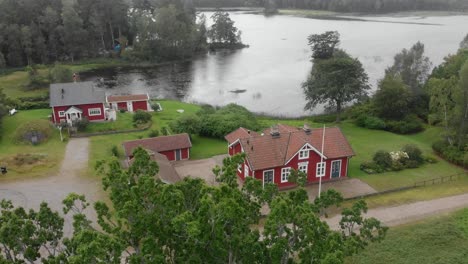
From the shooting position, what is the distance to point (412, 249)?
85.5ft

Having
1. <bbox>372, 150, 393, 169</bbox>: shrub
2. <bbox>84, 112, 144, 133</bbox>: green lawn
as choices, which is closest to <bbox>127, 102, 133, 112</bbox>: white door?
<bbox>84, 112, 144, 133</bbox>: green lawn

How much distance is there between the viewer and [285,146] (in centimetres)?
3544

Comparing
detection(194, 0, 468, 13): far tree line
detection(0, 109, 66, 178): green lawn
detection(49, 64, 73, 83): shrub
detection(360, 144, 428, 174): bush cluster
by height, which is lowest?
detection(360, 144, 428, 174): bush cluster

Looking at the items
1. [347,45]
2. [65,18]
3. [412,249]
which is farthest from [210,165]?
[347,45]

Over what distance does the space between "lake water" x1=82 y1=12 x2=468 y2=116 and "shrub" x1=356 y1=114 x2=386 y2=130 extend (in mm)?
9884

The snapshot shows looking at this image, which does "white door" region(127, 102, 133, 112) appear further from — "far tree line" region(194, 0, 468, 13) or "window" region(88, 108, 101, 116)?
"far tree line" region(194, 0, 468, 13)

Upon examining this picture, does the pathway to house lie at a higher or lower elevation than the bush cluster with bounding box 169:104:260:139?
lower

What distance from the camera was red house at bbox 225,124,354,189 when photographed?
34.4 m

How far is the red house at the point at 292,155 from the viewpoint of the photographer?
113ft

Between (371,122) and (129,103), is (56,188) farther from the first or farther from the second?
(371,122)

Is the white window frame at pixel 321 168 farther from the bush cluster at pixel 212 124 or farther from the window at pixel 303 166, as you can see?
the bush cluster at pixel 212 124

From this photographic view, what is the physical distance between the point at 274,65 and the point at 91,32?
126 ft

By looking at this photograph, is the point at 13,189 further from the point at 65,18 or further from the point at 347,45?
the point at 347,45

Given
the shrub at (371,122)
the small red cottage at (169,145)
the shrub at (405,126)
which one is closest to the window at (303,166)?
the small red cottage at (169,145)
